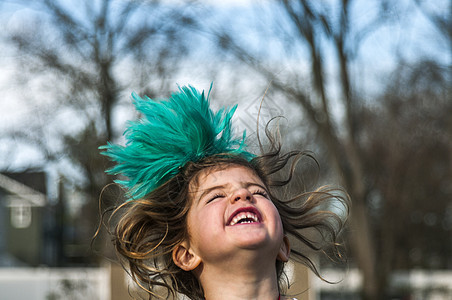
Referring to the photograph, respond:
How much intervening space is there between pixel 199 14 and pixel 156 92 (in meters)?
1.16

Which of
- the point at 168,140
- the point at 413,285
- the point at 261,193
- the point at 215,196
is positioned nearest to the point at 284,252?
the point at 261,193

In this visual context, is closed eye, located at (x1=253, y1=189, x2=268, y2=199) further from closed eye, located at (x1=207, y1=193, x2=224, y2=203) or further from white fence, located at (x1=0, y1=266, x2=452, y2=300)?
white fence, located at (x1=0, y1=266, x2=452, y2=300)

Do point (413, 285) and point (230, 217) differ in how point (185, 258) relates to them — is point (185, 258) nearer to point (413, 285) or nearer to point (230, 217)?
point (230, 217)

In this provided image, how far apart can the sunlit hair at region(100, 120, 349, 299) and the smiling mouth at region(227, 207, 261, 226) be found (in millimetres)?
249

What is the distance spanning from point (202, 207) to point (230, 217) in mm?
147

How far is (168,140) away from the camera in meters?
2.26

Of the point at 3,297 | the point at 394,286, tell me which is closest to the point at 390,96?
the point at 394,286

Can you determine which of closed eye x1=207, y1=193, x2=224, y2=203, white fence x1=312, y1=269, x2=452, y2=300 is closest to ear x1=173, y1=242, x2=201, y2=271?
closed eye x1=207, y1=193, x2=224, y2=203

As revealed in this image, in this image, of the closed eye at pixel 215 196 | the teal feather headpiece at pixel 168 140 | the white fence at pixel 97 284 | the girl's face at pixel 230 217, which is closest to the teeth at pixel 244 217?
the girl's face at pixel 230 217

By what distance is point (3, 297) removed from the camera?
54.3 feet

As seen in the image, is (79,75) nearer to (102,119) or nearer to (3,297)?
(102,119)

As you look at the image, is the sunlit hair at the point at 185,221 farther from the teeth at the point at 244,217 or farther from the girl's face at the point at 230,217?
the teeth at the point at 244,217

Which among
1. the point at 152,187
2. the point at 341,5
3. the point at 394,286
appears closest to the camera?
the point at 152,187

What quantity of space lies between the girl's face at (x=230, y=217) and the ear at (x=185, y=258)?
0.10 feet
